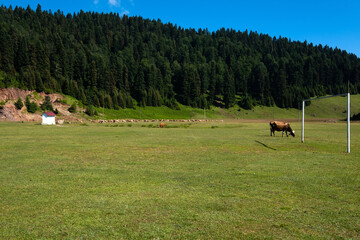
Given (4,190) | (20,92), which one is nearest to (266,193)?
(4,190)

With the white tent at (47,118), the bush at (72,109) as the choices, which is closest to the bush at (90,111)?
the bush at (72,109)

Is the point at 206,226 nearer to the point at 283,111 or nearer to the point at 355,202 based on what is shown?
the point at 355,202

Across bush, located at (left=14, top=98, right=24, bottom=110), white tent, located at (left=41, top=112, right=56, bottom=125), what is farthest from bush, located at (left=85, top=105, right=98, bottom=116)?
white tent, located at (left=41, top=112, right=56, bottom=125)

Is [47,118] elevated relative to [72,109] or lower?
lower

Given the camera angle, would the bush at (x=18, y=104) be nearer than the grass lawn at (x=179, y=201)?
No

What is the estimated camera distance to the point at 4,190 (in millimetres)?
9516

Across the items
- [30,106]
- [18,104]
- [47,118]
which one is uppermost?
[18,104]

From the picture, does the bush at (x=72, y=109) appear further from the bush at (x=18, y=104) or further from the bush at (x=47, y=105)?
the bush at (x=18, y=104)

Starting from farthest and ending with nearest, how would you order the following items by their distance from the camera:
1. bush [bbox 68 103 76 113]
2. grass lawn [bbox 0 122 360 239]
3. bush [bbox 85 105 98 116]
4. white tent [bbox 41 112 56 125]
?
1. bush [bbox 85 105 98 116]
2. bush [bbox 68 103 76 113]
3. white tent [bbox 41 112 56 125]
4. grass lawn [bbox 0 122 360 239]

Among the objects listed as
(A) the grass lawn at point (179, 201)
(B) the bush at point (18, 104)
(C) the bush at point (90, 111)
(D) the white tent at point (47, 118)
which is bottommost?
(A) the grass lawn at point (179, 201)

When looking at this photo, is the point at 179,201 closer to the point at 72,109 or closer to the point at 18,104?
the point at 18,104

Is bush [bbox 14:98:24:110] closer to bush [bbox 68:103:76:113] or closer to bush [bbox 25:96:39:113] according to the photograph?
bush [bbox 25:96:39:113]

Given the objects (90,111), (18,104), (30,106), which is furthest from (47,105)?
(90,111)

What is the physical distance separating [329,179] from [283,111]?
642ft
